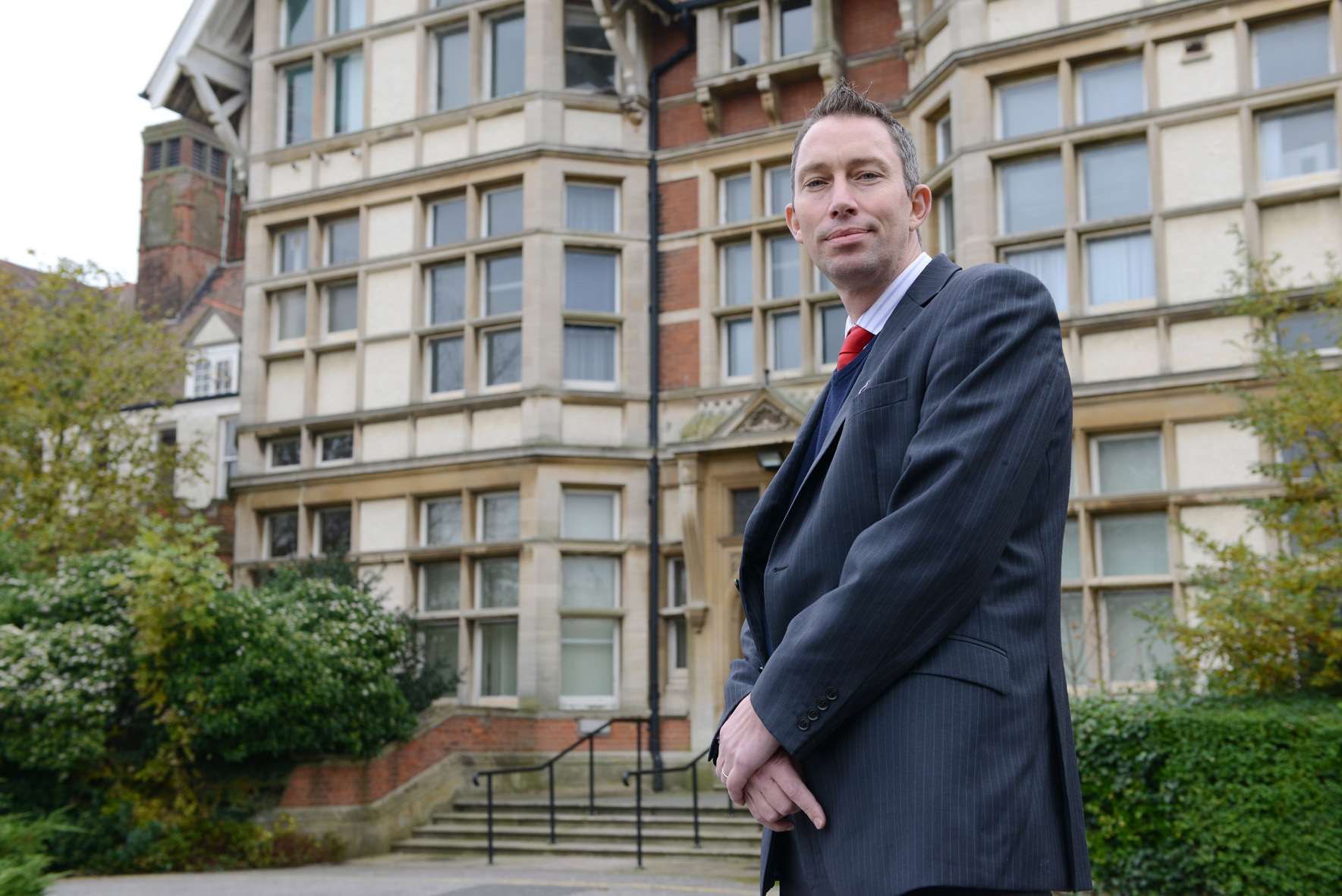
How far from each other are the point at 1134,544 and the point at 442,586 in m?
8.79

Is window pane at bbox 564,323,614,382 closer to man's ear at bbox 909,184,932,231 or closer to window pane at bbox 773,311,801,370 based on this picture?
window pane at bbox 773,311,801,370

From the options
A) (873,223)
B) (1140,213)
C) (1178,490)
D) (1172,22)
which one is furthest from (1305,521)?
(873,223)

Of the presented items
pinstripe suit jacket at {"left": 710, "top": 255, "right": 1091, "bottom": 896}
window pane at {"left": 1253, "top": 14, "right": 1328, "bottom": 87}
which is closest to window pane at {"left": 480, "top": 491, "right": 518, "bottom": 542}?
window pane at {"left": 1253, "top": 14, "right": 1328, "bottom": 87}

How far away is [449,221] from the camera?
1920 centimetres

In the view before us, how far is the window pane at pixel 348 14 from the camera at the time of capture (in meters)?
20.3

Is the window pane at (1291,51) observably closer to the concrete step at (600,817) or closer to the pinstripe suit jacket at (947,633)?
the concrete step at (600,817)

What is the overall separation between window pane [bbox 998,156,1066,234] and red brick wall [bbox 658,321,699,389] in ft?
14.2

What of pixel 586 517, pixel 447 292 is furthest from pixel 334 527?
pixel 586 517

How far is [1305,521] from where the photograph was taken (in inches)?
381

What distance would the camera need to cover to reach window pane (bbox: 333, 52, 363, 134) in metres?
19.9

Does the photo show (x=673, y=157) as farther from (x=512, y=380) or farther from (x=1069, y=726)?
(x=1069, y=726)

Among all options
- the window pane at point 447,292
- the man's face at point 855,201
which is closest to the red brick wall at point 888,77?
the window pane at point 447,292

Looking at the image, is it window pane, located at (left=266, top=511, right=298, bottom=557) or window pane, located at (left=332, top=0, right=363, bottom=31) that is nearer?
window pane, located at (left=266, top=511, right=298, bottom=557)

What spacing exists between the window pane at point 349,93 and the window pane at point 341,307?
220cm
